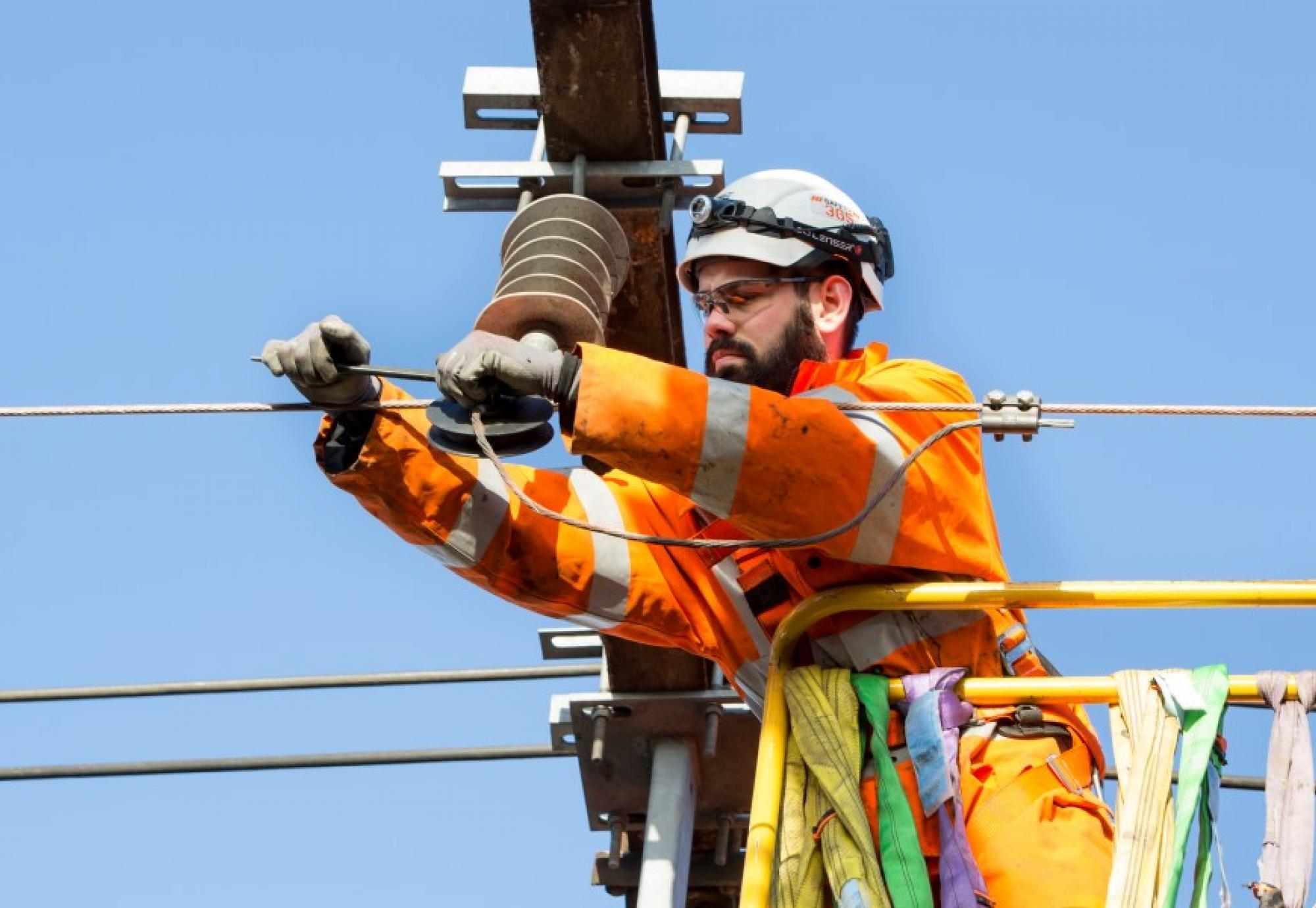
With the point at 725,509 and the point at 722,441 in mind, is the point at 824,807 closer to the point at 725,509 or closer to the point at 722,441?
the point at 725,509

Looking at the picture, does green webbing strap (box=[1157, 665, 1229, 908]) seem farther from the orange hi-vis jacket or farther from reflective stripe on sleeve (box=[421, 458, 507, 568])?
reflective stripe on sleeve (box=[421, 458, 507, 568])

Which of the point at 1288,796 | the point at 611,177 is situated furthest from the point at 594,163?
the point at 1288,796

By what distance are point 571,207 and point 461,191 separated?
1.56 ft

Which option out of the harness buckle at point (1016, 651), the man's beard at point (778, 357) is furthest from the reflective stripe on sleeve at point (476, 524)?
the harness buckle at point (1016, 651)

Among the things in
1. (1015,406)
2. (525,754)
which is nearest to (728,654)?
(1015,406)

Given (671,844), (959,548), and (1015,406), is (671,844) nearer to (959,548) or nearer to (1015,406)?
(959,548)

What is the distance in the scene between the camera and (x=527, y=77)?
6008 mm

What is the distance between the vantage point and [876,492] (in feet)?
15.8

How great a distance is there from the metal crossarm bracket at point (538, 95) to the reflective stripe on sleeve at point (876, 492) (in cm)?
135

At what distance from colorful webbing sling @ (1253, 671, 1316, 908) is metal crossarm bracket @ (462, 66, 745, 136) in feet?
7.33

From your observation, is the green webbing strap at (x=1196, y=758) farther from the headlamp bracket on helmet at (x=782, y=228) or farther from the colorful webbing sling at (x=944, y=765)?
the headlamp bracket on helmet at (x=782, y=228)

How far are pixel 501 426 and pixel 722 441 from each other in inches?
17.2

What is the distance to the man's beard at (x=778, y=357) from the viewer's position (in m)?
5.69

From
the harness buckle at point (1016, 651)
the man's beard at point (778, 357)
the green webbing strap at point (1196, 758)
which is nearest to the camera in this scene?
the green webbing strap at point (1196, 758)
